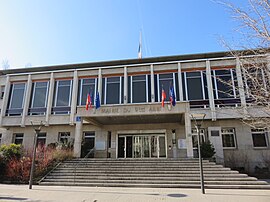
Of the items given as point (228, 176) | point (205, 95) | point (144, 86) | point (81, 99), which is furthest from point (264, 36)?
point (81, 99)

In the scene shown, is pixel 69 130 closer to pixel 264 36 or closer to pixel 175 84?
pixel 175 84

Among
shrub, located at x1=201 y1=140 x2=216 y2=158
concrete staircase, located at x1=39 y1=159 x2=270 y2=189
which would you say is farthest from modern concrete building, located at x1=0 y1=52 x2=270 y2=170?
concrete staircase, located at x1=39 y1=159 x2=270 y2=189

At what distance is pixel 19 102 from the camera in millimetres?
21469

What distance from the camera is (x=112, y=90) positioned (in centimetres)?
2017

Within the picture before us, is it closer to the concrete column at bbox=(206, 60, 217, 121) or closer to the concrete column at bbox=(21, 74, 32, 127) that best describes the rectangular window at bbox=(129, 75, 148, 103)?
the concrete column at bbox=(206, 60, 217, 121)

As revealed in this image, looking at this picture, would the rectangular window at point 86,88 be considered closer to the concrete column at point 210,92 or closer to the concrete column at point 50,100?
the concrete column at point 50,100

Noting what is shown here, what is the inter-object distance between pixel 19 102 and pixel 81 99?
7083 millimetres

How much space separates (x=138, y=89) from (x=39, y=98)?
1064 cm

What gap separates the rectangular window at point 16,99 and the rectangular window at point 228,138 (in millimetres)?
20284

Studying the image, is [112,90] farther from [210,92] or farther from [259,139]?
[259,139]

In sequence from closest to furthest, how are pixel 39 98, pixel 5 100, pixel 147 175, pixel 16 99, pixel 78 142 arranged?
pixel 147 175 → pixel 78 142 → pixel 39 98 → pixel 5 100 → pixel 16 99

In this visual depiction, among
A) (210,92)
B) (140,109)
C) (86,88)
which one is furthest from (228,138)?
(86,88)

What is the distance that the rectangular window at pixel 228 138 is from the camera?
1775 centimetres

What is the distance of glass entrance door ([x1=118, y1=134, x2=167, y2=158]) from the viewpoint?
18.2m
